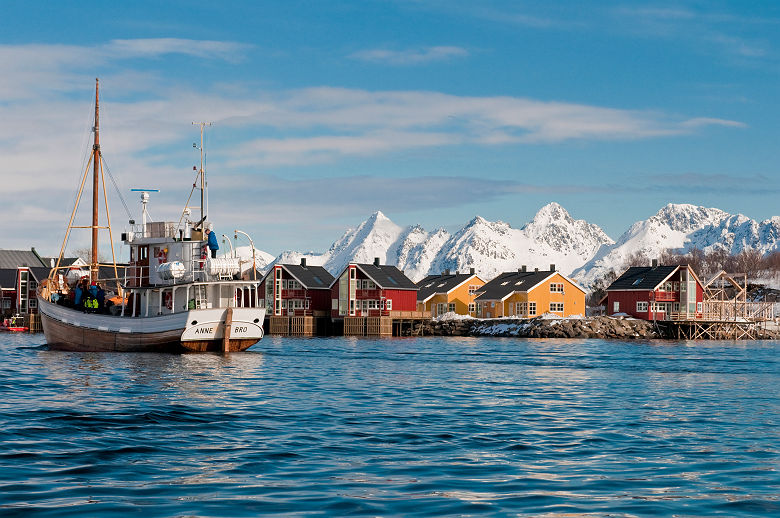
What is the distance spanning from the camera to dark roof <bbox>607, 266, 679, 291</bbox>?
98.6 m

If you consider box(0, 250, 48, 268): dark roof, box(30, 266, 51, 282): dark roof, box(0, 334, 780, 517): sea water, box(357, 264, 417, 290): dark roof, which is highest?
box(0, 250, 48, 268): dark roof

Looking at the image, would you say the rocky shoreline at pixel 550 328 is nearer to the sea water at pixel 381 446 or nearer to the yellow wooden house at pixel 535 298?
the yellow wooden house at pixel 535 298

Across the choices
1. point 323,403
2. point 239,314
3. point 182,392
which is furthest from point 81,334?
point 323,403

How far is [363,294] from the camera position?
9881 cm

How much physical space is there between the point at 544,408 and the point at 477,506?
11914 mm

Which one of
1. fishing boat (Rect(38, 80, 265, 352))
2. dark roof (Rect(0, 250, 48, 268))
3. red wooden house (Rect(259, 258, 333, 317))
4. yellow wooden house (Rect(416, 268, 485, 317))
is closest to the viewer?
fishing boat (Rect(38, 80, 265, 352))

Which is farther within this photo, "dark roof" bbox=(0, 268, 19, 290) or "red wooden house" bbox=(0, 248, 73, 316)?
"dark roof" bbox=(0, 268, 19, 290)

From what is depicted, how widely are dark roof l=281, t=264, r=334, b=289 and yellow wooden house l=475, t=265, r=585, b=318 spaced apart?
19500mm

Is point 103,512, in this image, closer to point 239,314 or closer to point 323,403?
point 323,403

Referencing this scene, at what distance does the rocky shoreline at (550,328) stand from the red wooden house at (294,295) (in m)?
10.7

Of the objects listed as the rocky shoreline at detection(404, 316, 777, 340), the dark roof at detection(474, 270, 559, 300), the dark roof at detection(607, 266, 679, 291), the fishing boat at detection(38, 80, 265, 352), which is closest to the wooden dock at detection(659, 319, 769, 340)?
the rocky shoreline at detection(404, 316, 777, 340)

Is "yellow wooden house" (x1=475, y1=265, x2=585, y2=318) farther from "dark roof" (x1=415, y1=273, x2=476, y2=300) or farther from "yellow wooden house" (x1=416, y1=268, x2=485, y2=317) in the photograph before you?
"dark roof" (x1=415, y1=273, x2=476, y2=300)

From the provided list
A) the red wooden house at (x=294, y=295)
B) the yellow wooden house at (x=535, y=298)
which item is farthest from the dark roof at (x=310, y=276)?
the yellow wooden house at (x=535, y=298)

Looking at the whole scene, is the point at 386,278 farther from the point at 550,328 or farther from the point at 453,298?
the point at 550,328
